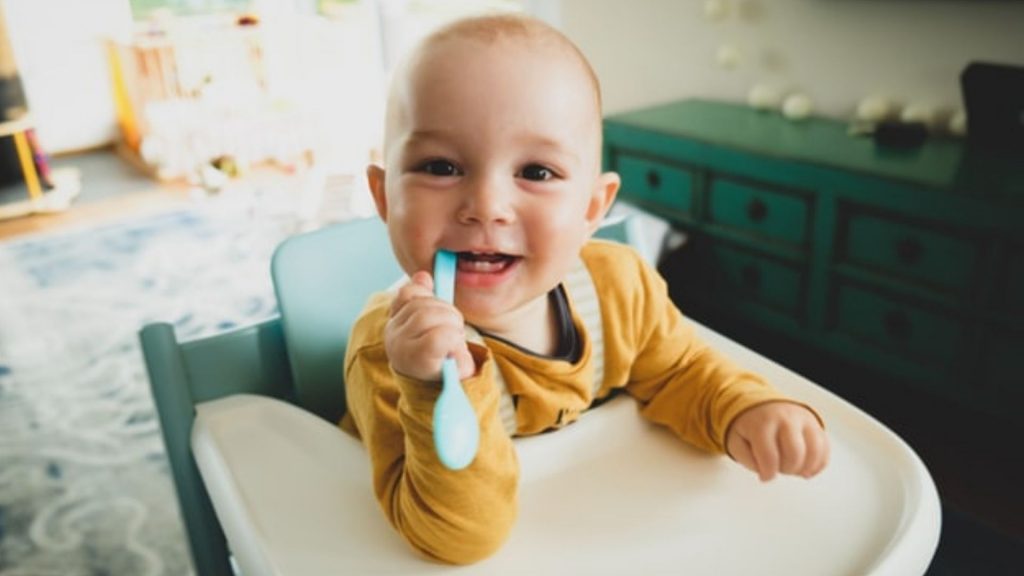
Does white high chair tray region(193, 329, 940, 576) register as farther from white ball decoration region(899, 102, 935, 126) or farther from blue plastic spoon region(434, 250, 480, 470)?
white ball decoration region(899, 102, 935, 126)

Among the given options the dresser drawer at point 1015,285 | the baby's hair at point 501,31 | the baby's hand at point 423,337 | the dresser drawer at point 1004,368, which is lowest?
the dresser drawer at point 1004,368

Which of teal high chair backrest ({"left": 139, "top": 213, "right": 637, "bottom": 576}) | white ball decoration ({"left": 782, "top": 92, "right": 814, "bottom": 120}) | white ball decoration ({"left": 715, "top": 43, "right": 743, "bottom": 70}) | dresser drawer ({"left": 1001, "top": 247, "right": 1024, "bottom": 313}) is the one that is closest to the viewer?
teal high chair backrest ({"left": 139, "top": 213, "right": 637, "bottom": 576})

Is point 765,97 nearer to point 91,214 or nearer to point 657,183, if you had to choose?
point 657,183

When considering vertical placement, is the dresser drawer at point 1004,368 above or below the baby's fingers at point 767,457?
below

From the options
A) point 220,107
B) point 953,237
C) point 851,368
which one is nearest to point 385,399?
point 953,237

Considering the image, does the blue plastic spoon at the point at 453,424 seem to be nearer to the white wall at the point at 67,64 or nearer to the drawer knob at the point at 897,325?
the drawer knob at the point at 897,325

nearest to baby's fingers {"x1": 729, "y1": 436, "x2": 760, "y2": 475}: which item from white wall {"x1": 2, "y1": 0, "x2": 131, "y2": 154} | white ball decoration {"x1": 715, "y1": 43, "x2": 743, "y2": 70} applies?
white ball decoration {"x1": 715, "y1": 43, "x2": 743, "y2": 70}

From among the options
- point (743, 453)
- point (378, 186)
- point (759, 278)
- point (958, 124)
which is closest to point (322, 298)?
point (378, 186)

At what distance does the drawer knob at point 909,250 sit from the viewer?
1.44 meters

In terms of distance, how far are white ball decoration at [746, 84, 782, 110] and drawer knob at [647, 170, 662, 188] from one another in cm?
32

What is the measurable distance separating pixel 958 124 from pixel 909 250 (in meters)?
0.38

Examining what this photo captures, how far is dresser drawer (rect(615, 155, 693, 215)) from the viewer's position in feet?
6.09

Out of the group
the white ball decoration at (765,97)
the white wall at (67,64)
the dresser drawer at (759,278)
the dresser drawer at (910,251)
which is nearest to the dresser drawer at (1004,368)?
the dresser drawer at (910,251)

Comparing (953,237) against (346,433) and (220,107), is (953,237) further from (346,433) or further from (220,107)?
(220,107)
